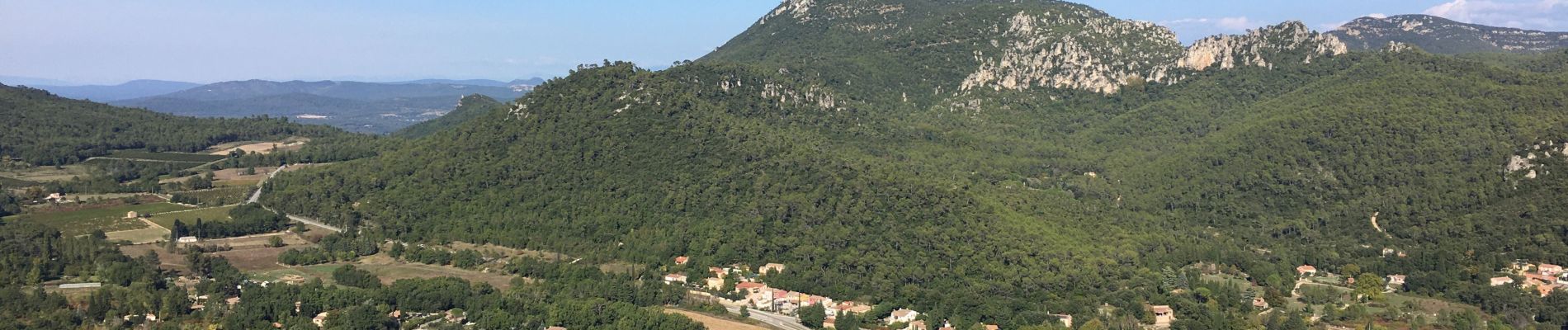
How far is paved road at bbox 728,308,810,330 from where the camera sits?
62906 mm

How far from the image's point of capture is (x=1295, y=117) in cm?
9744

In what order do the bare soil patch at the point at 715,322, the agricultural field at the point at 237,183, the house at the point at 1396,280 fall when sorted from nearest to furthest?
the bare soil patch at the point at 715,322 < the house at the point at 1396,280 < the agricultural field at the point at 237,183

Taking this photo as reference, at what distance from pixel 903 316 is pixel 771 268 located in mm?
11071

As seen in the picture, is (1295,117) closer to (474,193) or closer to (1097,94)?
(1097,94)

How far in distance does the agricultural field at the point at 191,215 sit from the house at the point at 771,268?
40635 mm

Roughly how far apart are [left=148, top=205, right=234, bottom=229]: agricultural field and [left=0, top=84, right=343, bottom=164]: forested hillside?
3273 centimetres

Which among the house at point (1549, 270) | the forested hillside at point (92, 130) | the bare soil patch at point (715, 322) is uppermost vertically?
the forested hillside at point (92, 130)

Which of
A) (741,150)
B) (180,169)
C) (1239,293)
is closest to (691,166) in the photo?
(741,150)

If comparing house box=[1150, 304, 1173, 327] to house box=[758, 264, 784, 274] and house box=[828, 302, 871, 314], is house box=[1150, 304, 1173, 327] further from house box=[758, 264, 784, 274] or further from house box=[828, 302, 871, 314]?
house box=[758, 264, 784, 274]

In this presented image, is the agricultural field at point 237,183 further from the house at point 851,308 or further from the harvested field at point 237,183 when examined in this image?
the house at point 851,308

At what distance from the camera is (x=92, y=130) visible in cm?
12925

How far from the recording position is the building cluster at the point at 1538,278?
68.2 meters

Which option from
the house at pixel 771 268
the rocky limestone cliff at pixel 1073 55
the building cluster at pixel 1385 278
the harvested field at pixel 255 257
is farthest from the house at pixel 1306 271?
the harvested field at pixel 255 257

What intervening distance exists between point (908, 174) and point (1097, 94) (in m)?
47.5
